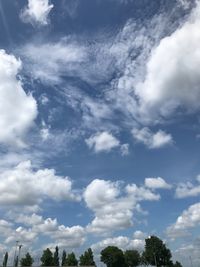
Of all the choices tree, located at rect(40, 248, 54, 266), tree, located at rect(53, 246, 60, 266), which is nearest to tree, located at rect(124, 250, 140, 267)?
tree, located at rect(53, 246, 60, 266)

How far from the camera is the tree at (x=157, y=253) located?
151 meters

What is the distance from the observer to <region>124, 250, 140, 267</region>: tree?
6668 inches

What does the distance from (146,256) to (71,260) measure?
32.6m

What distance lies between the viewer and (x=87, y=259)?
149375mm

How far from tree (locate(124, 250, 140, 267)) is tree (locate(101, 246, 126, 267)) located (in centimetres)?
678

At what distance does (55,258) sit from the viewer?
148 meters

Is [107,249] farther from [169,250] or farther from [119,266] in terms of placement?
[169,250]

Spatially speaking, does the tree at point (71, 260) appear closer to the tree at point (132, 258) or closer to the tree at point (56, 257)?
the tree at point (56, 257)

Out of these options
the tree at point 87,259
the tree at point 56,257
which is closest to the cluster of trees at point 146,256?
the tree at point 87,259

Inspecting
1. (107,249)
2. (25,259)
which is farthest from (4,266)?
(107,249)

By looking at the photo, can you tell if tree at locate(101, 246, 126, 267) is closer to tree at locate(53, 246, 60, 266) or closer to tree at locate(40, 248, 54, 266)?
tree at locate(53, 246, 60, 266)

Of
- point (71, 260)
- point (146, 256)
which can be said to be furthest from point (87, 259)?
point (146, 256)

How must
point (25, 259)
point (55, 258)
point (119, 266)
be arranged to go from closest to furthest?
point (25, 259) < point (55, 258) < point (119, 266)

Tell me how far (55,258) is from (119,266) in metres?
30.8
